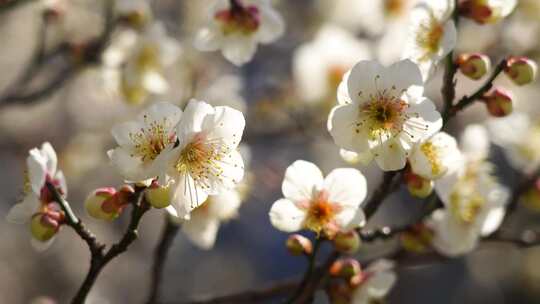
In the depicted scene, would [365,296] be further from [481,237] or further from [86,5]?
[86,5]

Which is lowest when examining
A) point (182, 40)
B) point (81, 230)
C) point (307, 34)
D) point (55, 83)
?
point (307, 34)

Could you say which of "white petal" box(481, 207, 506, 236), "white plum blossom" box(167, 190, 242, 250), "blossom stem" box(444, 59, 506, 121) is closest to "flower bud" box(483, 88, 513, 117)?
"blossom stem" box(444, 59, 506, 121)

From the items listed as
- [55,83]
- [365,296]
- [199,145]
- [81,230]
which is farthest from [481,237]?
[55,83]

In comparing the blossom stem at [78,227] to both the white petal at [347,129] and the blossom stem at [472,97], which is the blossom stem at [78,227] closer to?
the white petal at [347,129]

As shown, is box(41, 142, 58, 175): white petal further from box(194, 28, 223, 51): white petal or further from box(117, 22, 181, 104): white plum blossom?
box(117, 22, 181, 104): white plum blossom

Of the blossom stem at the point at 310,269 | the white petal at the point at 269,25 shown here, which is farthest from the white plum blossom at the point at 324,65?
the blossom stem at the point at 310,269

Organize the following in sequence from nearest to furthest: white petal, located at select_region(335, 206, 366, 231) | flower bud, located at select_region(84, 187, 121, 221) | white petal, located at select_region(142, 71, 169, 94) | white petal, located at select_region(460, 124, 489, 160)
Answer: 1. flower bud, located at select_region(84, 187, 121, 221)
2. white petal, located at select_region(335, 206, 366, 231)
3. white petal, located at select_region(460, 124, 489, 160)
4. white petal, located at select_region(142, 71, 169, 94)
